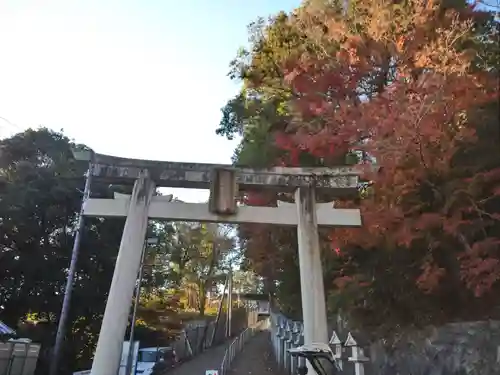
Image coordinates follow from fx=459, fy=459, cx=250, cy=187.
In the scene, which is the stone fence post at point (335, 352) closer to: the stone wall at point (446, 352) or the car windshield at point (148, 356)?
the stone wall at point (446, 352)

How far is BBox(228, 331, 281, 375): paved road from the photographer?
21.4 metres

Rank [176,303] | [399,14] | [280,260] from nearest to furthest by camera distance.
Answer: [399,14]
[280,260]
[176,303]

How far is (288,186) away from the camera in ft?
37.0

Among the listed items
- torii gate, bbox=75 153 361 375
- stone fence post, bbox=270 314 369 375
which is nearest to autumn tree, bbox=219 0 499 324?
torii gate, bbox=75 153 361 375

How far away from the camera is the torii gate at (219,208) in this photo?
395 inches

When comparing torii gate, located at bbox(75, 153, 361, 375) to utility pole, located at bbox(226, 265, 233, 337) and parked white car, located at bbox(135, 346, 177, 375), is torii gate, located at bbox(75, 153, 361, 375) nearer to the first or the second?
parked white car, located at bbox(135, 346, 177, 375)

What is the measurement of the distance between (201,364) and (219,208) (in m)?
16.4

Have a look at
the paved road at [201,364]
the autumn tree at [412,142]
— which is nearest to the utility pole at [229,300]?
the paved road at [201,364]

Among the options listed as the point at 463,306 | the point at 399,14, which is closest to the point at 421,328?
the point at 463,306

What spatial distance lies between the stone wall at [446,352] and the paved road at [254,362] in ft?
30.9

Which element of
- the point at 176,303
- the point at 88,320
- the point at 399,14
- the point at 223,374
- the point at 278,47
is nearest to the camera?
the point at 399,14

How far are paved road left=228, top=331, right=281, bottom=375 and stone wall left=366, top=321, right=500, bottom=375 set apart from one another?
941 cm

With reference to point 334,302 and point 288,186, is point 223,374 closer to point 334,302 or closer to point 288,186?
point 334,302

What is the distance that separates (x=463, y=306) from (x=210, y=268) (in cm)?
3241
